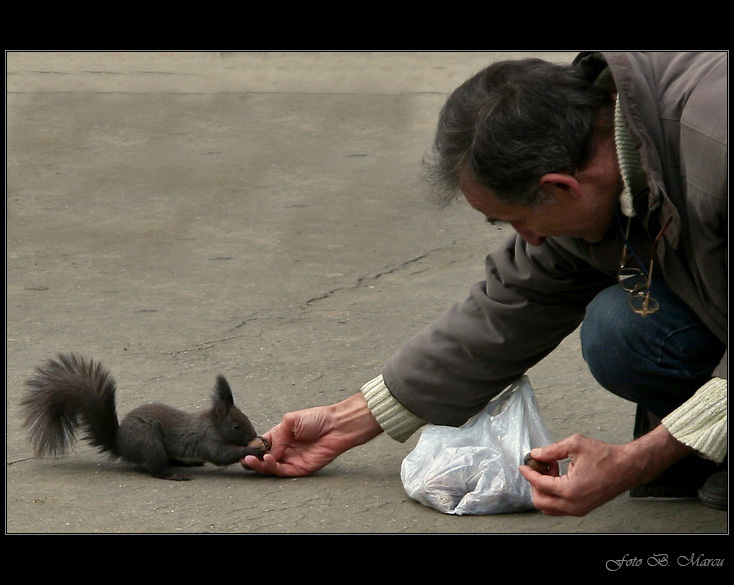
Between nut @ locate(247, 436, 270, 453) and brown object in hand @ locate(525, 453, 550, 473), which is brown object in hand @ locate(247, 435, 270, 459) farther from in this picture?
brown object in hand @ locate(525, 453, 550, 473)

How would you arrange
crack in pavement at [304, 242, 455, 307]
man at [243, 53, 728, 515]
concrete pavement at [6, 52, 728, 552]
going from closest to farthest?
man at [243, 53, 728, 515] → concrete pavement at [6, 52, 728, 552] → crack in pavement at [304, 242, 455, 307]

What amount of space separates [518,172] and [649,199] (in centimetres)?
27

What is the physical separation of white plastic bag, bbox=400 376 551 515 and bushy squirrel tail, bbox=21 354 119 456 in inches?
33.7

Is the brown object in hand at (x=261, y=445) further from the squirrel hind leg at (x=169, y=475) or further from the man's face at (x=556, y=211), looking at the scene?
the man's face at (x=556, y=211)

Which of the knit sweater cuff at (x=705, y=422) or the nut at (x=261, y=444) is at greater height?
the knit sweater cuff at (x=705, y=422)

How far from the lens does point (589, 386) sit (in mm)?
3660

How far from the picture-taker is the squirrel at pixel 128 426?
304 centimetres

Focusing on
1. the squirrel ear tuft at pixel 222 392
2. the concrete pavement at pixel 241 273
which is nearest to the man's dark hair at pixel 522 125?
the concrete pavement at pixel 241 273

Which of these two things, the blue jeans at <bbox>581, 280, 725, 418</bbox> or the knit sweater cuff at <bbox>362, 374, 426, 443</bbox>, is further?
the knit sweater cuff at <bbox>362, 374, 426, 443</bbox>

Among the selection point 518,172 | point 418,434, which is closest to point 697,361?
point 518,172

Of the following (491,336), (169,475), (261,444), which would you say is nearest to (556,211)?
(491,336)

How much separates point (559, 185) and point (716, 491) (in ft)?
3.21

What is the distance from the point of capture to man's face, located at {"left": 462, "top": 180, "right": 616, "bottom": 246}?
2.32 meters

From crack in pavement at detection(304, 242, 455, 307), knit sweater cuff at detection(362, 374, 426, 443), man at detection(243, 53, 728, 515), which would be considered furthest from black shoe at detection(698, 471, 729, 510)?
crack in pavement at detection(304, 242, 455, 307)
